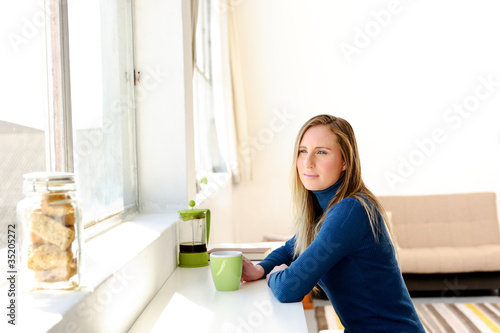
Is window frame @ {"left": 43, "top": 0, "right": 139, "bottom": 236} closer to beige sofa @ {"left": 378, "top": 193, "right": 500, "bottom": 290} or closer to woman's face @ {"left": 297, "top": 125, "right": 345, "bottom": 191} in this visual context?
woman's face @ {"left": 297, "top": 125, "right": 345, "bottom": 191}

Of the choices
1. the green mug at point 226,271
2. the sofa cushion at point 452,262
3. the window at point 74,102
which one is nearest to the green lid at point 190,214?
the window at point 74,102

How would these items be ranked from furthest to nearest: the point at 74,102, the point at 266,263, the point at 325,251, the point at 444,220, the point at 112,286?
the point at 444,220 → the point at 266,263 → the point at 74,102 → the point at 325,251 → the point at 112,286

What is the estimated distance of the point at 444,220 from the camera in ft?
13.8

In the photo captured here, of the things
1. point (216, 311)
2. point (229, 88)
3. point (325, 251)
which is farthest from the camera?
point (229, 88)

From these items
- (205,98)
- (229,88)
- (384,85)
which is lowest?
(205,98)

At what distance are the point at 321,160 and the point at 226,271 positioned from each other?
1.39 feet

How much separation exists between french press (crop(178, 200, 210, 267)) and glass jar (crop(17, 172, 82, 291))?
870 mm

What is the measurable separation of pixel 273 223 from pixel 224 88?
1.63m

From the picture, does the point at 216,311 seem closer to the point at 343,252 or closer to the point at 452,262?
the point at 343,252

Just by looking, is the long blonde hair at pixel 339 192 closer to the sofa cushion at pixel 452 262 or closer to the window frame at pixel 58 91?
the window frame at pixel 58 91

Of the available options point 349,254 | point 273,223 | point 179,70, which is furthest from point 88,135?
point 273,223

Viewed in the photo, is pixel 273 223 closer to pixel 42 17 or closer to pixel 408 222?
Result: pixel 408 222

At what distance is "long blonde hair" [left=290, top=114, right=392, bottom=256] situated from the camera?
1.47 meters

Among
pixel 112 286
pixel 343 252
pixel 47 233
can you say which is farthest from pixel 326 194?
pixel 47 233
